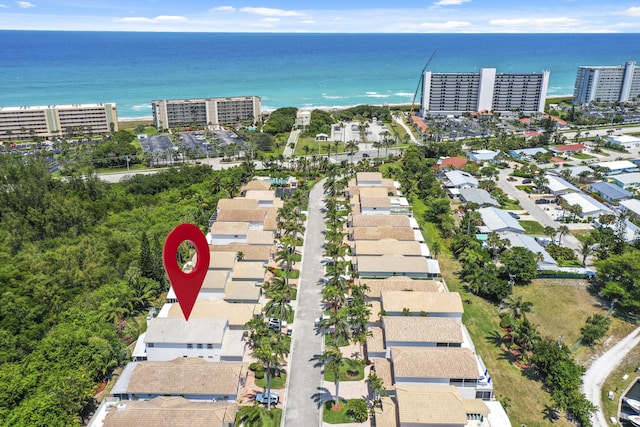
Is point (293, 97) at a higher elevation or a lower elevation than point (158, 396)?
higher

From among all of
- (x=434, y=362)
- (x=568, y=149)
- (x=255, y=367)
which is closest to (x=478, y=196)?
(x=568, y=149)

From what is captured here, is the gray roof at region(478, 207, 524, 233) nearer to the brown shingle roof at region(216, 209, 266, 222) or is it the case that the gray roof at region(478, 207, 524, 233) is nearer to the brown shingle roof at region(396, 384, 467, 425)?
the brown shingle roof at region(216, 209, 266, 222)

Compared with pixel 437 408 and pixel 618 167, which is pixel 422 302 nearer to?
pixel 437 408

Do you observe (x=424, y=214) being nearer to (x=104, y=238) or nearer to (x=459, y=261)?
(x=459, y=261)

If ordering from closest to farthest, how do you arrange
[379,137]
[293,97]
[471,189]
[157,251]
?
[157,251] < [471,189] < [379,137] < [293,97]

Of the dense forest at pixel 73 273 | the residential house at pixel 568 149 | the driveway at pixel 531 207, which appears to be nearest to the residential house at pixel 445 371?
the dense forest at pixel 73 273

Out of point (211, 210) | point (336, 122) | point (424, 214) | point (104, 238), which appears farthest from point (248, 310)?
point (336, 122)
